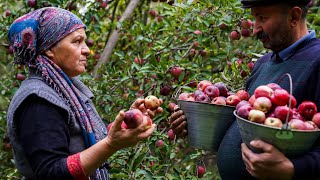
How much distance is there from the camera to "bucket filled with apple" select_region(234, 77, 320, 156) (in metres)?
1.60

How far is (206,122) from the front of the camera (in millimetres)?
2100

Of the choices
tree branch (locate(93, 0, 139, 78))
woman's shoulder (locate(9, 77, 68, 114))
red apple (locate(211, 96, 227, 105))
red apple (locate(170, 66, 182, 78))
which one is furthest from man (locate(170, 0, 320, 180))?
tree branch (locate(93, 0, 139, 78))

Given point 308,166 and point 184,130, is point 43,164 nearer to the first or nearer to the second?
point 184,130

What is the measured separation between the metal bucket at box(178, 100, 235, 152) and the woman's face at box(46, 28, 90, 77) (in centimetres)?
49

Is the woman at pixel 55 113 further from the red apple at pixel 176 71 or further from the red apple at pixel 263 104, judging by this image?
the red apple at pixel 176 71

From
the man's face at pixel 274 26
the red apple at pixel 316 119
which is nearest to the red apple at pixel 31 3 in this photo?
the man's face at pixel 274 26

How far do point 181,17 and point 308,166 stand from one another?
6.45ft

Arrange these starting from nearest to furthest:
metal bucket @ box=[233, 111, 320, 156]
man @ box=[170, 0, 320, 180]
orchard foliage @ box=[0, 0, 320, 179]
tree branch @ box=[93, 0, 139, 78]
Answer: metal bucket @ box=[233, 111, 320, 156] → man @ box=[170, 0, 320, 180] → orchard foliage @ box=[0, 0, 320, 179] → tree branch @ box=[93, 0, 139, 78]

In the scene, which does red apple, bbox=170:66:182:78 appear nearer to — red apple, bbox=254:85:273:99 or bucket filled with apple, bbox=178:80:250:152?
bucket filled with apple, bbox=178:80:250:152

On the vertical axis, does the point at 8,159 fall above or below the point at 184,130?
below

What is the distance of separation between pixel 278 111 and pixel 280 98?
0.20 feet

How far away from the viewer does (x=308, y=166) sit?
1694 mm

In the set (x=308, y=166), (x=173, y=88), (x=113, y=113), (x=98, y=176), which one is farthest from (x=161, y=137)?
(x=308, y=166)

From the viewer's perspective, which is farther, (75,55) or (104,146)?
(75,55)
